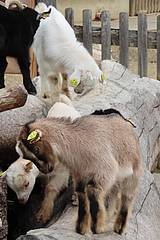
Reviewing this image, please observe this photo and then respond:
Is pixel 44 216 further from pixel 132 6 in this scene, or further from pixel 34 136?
pixel 132 6

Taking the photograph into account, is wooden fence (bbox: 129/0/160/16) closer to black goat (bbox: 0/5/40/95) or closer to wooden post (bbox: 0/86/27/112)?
black goat (bbox: 0/5/40/95)

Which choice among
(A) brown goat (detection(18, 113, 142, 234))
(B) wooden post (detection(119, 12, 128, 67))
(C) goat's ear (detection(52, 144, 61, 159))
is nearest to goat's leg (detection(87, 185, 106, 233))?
(A) brown goat (detection(18, 113, 142, 234))

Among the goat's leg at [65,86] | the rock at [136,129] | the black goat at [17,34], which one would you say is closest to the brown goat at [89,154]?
the rock at [136,129]

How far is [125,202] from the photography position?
4.34 meters

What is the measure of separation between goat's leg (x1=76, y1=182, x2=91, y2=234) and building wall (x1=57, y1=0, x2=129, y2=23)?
1128cm

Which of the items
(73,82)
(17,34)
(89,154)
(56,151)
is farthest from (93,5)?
(56,151)

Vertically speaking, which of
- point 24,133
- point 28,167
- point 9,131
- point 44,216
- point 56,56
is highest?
point 56,56

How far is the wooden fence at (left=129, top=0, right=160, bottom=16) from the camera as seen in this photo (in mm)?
17359

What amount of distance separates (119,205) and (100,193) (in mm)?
417

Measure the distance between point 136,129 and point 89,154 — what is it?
2233 mm

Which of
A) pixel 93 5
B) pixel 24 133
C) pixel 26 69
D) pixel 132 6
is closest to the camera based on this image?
pixel 24 133

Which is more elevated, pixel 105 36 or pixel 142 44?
pixel 105 36

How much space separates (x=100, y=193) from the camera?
13.1ft

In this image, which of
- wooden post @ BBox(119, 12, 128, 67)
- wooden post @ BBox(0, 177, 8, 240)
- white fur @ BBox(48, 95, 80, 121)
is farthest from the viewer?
wooden post @ BBox(119, 12, 128, 67)
